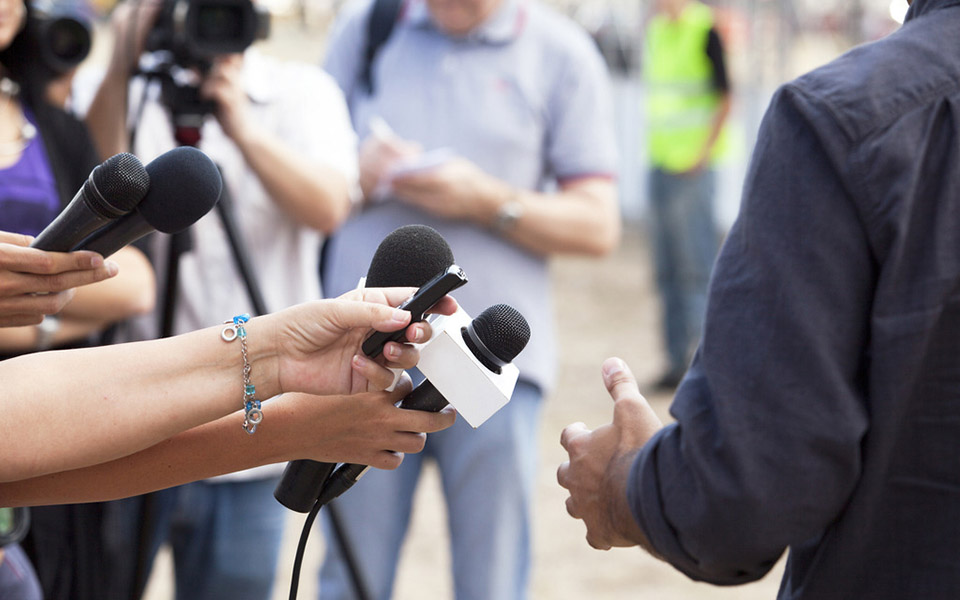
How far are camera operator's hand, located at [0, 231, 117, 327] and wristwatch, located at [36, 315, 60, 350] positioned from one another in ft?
2.11

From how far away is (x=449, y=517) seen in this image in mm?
2541

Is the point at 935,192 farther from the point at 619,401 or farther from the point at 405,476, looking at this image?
the point at 405,476

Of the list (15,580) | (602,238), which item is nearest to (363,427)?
(15,580)

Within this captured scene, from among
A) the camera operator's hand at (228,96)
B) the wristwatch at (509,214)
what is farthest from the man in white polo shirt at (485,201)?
the camera operator's hand at (228,96)

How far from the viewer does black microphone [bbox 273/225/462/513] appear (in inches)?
51.0

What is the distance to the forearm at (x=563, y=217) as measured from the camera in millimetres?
2488

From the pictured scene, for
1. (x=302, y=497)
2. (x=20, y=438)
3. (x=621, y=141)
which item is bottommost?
(x=621, y=141)

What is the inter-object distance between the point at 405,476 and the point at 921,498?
5.09 ft

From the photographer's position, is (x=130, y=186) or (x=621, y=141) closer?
(x=130, y=186)

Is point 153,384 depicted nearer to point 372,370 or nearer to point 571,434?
point 372,370

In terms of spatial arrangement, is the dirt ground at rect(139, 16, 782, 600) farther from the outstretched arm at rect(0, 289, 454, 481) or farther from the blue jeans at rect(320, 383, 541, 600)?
the outstretched arm at rect(0, 289, 454, 481)

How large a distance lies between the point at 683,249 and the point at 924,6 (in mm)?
4932

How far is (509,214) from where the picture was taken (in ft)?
8.14

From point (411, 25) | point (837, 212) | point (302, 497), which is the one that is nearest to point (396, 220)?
point (411, 25)
